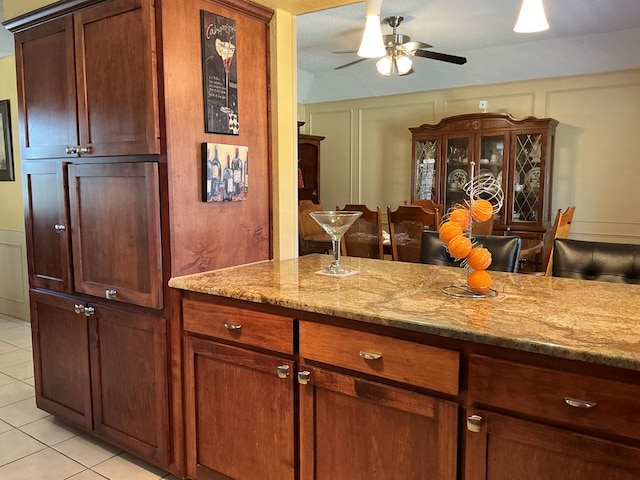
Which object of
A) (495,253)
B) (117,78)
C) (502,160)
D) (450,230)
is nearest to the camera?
(450,230)

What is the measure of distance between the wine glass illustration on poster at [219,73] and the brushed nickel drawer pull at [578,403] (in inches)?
64.0

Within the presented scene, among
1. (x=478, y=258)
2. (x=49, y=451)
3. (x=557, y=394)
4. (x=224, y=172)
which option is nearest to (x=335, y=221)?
(x=224, y=172)

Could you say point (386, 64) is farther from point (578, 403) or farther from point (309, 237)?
point (578, 403)

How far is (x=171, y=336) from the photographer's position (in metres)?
2.04

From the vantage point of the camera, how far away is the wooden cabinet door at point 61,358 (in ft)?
Result: 7.82

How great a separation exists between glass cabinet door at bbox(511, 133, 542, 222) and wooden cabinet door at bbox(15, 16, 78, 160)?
4.01 metres

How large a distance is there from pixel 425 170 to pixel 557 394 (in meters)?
4.44

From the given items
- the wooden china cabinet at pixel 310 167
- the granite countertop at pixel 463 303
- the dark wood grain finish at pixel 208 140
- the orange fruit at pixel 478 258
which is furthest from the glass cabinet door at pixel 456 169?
the orange fruit at pixel 478 258

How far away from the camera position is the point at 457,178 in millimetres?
5336

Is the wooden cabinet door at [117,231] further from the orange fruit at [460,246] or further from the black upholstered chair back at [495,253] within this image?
the black upholstered chair back at [495,253]

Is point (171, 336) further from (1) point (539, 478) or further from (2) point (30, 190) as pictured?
(1) point (539, 478)

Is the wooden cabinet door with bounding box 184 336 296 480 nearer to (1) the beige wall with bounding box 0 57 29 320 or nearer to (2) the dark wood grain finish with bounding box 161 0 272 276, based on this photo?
(2) the dark wood grain finish with bounding box 161 0 272 276

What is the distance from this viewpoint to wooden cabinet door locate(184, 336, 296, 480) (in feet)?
5.70

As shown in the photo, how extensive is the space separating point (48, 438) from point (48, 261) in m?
0.89
